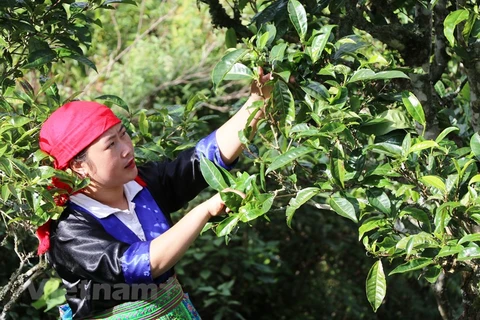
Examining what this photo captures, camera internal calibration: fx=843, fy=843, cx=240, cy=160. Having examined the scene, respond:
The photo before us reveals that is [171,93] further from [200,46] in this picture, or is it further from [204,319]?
[204,319]

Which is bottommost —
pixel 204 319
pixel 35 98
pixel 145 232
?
pixel 204 319

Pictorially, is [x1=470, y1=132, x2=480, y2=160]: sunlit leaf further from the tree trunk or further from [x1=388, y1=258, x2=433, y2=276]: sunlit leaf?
the tree trunk

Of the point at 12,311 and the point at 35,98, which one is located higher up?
the point at 35,98

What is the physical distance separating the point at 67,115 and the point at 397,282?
3.33 meters

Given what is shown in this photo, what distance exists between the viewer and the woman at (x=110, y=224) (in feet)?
6.77

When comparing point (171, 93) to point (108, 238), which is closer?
point (108, 238)

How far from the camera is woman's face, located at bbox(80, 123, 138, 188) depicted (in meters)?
2.18

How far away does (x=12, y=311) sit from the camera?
3613 mm

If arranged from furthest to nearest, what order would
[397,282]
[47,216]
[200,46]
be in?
[200,46] < [397,282] < [47,216]

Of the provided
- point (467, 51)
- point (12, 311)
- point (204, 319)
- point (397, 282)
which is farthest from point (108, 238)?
point (397, 282)

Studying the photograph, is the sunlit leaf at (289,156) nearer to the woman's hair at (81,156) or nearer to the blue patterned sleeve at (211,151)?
the blue patterned sleeve at (211,151)

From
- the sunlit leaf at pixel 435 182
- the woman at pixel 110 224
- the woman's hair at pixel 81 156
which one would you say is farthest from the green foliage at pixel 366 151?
the woman's hair at pixel 81 156

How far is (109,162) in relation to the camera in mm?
2182

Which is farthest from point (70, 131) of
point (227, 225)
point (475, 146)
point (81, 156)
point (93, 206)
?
point (475, 146)
